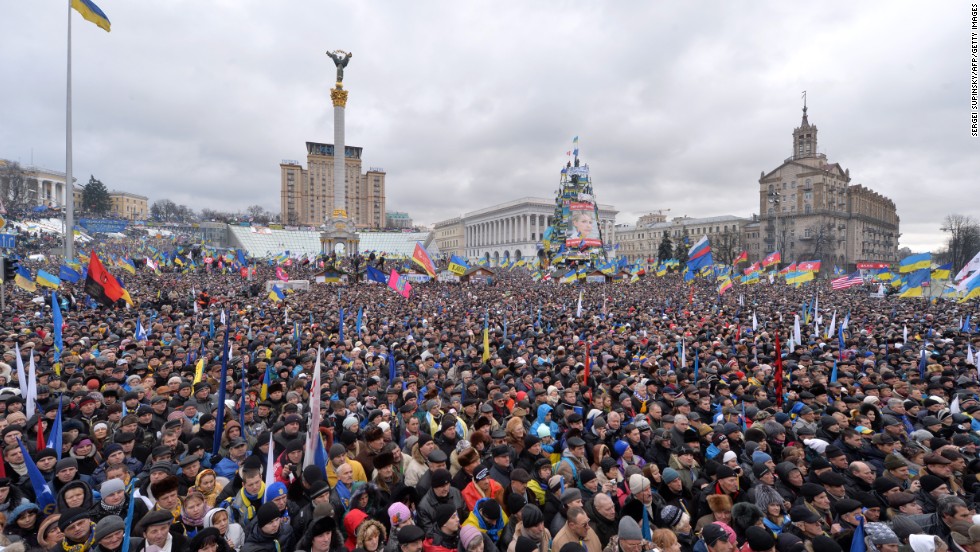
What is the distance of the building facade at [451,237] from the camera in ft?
453

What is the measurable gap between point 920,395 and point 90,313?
21013 mm

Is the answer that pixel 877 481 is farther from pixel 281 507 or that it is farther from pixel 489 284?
pixel 489 284

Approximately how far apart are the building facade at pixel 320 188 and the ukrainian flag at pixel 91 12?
112162 millimetres

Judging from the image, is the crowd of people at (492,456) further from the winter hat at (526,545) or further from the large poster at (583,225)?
the large poster at (583,225)

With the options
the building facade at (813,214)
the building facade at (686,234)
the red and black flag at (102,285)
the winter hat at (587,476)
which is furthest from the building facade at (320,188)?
the winter hat at (587,476)

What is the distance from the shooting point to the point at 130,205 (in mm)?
126812

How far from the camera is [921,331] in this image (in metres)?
14.1

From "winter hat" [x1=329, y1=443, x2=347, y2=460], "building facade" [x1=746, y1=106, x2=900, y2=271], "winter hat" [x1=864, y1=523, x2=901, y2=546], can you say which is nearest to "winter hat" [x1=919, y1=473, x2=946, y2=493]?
"winter hat" [x1=864, y1=523, x2=901, y2=546]

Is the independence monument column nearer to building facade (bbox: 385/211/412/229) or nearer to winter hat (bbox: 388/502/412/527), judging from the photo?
winter hat (bbox: 388/502/412/527)

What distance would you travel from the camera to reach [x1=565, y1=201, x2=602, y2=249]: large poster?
46.6 m

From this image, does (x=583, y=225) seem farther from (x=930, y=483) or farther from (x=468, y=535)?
(x=468, y=535)

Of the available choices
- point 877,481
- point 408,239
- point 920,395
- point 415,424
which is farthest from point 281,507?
point 408,239

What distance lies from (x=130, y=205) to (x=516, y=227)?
323 feet

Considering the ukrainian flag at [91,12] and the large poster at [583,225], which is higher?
the ukrainian flag at [91,12]
